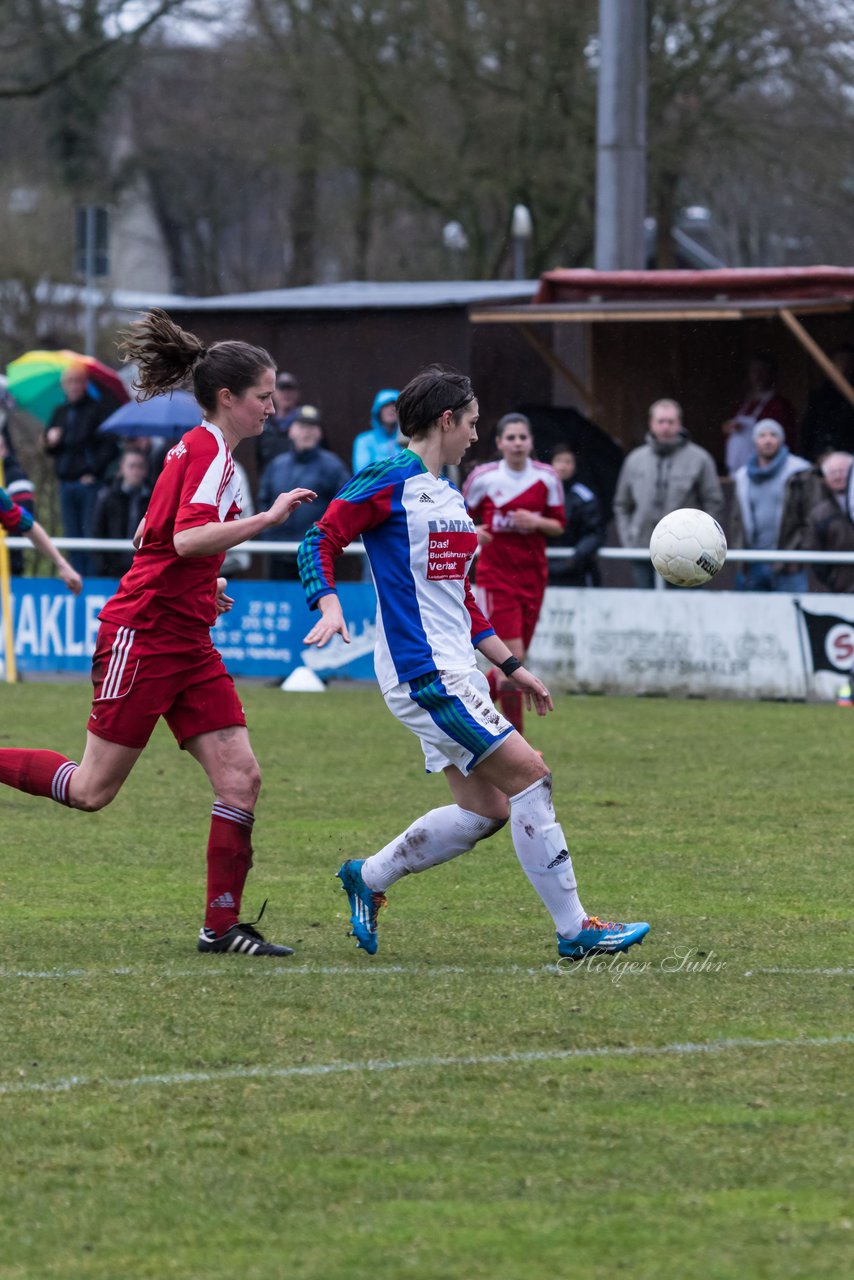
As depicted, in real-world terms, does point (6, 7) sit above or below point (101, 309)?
above

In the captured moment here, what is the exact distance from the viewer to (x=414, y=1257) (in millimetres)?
3764

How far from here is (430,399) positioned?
247 inches

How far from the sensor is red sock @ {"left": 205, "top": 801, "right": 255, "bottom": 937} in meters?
6.52

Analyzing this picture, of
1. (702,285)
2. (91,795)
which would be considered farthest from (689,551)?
(702,285)

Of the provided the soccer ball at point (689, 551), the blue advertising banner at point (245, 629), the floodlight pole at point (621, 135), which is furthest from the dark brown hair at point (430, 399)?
the floodlight pole at point (621, 135)

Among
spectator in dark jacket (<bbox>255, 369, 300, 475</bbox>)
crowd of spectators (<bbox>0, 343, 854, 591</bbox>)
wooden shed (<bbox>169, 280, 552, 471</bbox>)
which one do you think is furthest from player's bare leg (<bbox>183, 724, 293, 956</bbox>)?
wooden shed (<bbox>169, 280, 552, 471</bbox>)

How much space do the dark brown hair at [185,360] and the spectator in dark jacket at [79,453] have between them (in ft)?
39.8

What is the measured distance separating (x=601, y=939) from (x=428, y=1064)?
1343 mm

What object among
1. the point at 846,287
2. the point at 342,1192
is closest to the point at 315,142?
the point at 846,287

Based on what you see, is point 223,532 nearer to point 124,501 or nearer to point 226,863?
point 226,863

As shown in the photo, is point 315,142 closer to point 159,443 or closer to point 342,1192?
point 159,443

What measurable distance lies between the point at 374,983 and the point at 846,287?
11744mm

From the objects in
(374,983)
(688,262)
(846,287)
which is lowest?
(374,983)

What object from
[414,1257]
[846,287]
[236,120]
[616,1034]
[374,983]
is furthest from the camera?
[236,120]
